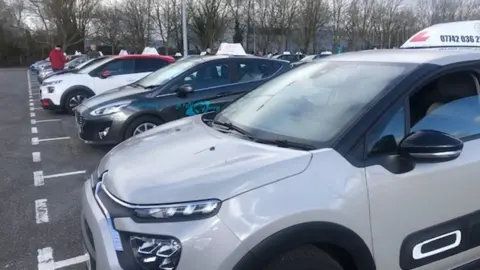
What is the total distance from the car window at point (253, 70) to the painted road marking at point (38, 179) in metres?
3.25

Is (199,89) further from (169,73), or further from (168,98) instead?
(169,73)

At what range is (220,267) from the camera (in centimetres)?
175

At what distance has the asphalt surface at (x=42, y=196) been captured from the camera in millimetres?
3428

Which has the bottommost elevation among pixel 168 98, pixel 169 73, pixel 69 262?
pixel 69 262

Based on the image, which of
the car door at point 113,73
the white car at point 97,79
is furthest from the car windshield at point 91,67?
the car door at point 113,73

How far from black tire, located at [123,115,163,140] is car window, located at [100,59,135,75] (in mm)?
4306

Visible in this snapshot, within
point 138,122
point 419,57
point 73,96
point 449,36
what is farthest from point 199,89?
point 73,96

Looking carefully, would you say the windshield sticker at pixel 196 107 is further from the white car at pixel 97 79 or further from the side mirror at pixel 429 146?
the side mirror at pixel 429 146

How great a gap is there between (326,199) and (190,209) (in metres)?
0.61

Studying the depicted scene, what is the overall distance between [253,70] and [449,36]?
12.4 ft

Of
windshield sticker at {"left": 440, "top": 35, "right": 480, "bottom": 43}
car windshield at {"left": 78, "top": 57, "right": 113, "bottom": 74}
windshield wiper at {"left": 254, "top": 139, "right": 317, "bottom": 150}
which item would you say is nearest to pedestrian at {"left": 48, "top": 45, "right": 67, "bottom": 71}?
car windshield at {"left": 78, "top": 57, "right": 113, "bottom": 74}

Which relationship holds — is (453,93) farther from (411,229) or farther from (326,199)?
(326,199)

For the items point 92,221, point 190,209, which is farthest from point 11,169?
point 190,209

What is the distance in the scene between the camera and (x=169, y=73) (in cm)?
720
